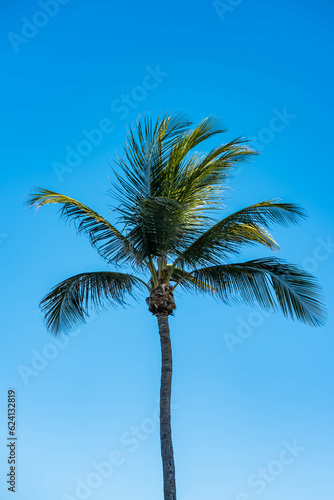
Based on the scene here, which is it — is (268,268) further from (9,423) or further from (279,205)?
(9,423)

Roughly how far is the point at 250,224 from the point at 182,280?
6.35ft

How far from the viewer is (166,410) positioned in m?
9.71

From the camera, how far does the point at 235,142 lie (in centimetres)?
1107

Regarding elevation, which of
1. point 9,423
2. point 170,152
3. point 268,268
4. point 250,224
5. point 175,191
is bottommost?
point 9,423

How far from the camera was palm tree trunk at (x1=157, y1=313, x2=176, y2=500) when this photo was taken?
29.2ft

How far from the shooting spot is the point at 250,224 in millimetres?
10844

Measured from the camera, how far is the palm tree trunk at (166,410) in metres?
8.91

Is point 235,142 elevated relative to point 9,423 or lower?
elevated

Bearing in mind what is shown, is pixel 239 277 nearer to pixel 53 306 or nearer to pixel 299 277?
pixel 299 277

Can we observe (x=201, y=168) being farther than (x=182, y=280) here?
No

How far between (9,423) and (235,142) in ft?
23.5

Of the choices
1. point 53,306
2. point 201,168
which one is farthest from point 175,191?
point 53,306

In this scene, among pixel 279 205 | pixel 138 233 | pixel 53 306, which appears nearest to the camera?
pixel 138 233

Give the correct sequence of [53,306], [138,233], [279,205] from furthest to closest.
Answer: [53,306] < [279,205] < [138,233]
